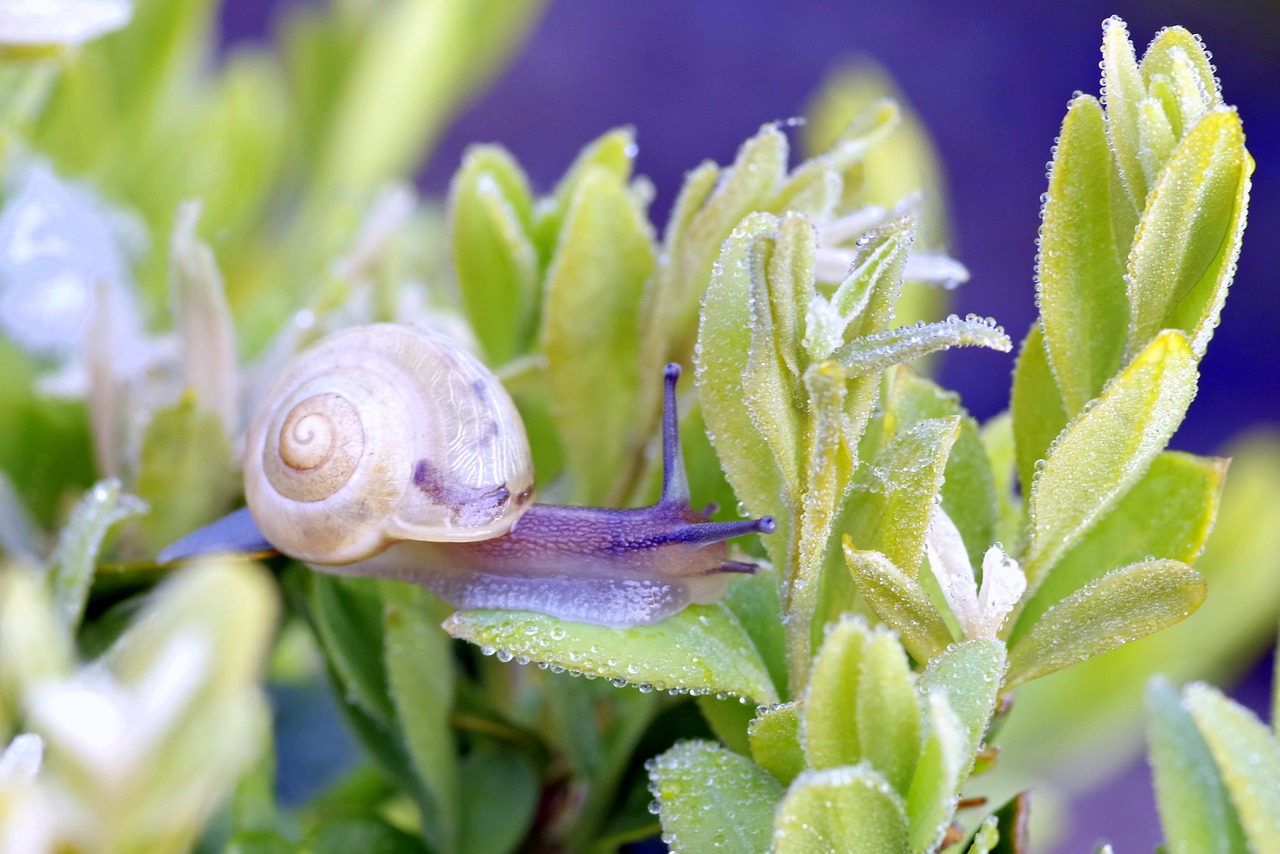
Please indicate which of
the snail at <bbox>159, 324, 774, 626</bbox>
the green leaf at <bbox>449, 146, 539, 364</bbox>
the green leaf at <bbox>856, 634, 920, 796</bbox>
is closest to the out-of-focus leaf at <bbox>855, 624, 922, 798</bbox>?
the green leaf at <bbox>856, 634, 920, 796</bbox>

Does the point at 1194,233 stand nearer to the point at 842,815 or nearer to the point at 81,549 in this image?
the point at 842,815

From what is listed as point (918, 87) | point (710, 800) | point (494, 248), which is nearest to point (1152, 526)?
point (710, 800)

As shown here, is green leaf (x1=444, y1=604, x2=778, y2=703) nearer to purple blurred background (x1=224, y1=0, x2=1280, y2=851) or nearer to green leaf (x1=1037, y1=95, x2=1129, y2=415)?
green leaf (x1=1037, y1=95, x2=1129, y2=415)

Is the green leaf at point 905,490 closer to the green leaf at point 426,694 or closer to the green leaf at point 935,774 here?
the green leaf at point 935,774

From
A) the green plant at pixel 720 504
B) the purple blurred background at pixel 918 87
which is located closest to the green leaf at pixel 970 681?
the green plant at pixel 720 504

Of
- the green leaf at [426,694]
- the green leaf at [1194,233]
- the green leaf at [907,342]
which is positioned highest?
the green leaf at [1194,233]

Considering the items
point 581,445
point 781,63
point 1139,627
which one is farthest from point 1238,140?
point 781,63
